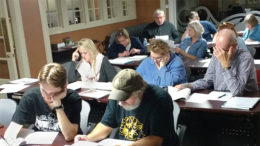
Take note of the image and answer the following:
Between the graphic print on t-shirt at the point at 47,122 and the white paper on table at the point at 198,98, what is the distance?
1209mm

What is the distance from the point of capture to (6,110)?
113 inches

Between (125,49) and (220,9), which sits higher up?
(220,9)

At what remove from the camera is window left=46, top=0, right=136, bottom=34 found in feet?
21.5

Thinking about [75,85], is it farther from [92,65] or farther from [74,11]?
[74,11]

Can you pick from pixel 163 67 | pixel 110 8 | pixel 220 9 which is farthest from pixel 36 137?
pixel 220 9

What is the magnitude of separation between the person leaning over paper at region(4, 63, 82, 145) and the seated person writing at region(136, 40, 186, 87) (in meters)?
1.21

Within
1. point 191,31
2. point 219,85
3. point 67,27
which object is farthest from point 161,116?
point 67,27

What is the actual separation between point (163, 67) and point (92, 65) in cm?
94

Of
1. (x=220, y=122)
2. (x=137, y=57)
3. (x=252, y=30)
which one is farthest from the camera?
(x=252, y=30)

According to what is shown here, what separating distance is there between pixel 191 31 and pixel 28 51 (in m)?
2.83

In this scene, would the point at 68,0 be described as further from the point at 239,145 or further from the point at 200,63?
the point at 239,145

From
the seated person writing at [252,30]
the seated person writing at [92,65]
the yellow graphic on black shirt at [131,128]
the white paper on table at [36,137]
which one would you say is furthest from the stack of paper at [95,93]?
the seated person writing at [252,30]

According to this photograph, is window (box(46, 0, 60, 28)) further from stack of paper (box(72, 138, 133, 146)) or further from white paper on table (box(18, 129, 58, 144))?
stack of paper (box(72, 138, 133, 146))

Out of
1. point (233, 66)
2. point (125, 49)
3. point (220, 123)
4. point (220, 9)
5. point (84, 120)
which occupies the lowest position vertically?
point (220, 123)
